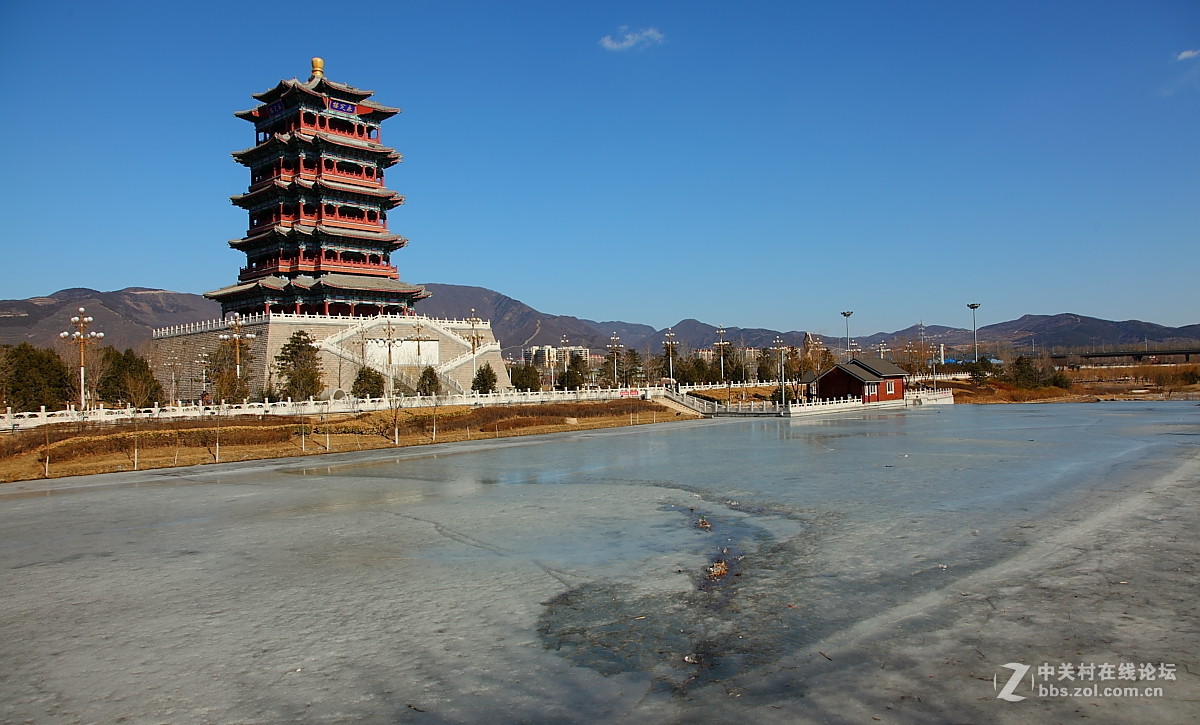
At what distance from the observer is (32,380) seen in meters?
48.4

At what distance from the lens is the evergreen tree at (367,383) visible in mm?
58031

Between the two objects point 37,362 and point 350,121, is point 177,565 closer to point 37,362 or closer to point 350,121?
point 37,362

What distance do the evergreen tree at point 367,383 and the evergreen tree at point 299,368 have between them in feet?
8.57

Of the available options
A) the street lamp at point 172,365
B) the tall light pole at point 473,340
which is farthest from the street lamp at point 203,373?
the tall light pole at point 473,340

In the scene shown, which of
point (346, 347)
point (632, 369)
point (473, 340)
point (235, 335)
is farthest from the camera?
point (632, 369)

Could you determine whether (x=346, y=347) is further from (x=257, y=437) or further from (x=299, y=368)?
(x=257, y=437)

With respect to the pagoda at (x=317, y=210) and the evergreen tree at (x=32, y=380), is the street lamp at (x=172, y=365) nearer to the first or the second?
the pagoda at (x=317, y=210)

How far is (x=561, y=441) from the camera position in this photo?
45.5 meters

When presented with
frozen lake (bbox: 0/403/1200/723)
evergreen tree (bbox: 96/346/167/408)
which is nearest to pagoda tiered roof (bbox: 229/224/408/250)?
evergreen tree (bbox: 96/346/167/408)

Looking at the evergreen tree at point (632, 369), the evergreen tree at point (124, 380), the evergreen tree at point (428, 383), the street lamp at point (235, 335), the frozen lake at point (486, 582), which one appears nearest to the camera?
the frozen lake at point (486, 582)

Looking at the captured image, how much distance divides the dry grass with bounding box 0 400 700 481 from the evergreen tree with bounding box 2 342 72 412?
10066 mm

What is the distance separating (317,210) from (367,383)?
885 inches

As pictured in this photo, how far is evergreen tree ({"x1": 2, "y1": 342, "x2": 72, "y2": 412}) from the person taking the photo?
156 ft

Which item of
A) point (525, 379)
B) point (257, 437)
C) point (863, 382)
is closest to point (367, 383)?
point (257, 437)
